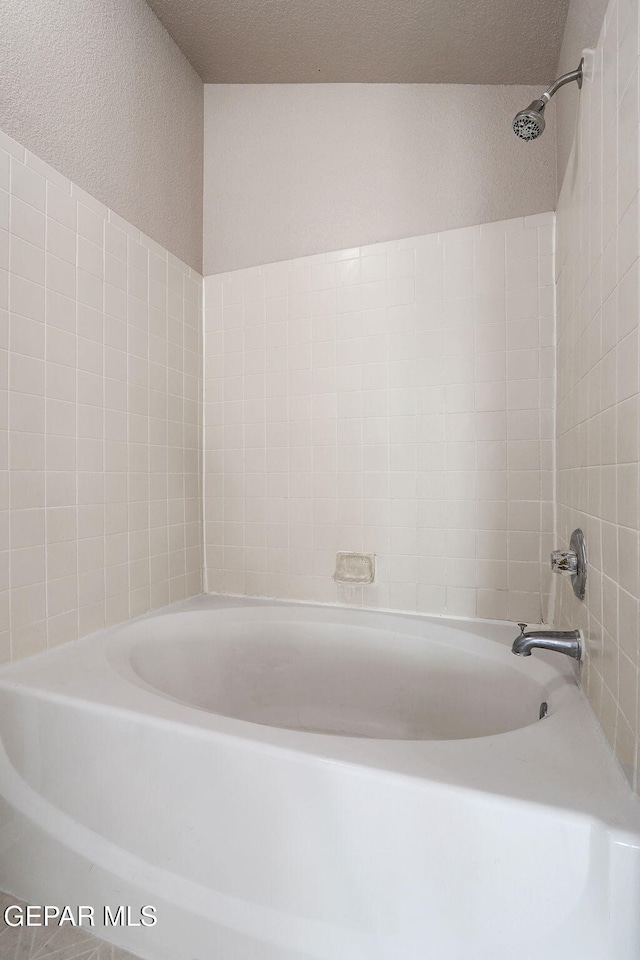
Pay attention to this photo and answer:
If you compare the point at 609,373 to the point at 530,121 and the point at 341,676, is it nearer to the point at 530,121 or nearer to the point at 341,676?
the point at 530,121

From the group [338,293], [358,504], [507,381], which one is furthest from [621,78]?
[358,504]

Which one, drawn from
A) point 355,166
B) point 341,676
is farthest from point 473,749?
point 355,166

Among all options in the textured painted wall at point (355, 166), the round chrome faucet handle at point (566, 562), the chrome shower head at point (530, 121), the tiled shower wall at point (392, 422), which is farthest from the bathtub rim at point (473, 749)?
the textured painted wall at point (355, 166)

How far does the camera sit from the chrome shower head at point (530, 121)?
1.23m

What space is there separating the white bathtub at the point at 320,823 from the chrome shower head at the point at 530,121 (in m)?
1.37

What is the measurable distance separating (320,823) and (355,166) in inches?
82.8

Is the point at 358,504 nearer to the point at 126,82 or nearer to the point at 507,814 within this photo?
the point at 507,814

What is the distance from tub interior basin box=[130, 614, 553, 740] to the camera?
1.48 meters

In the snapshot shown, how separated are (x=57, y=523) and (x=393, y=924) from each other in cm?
126

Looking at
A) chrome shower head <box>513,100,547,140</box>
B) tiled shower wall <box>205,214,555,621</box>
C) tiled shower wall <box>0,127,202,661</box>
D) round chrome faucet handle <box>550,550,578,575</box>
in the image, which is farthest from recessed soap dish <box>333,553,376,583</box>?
chrome shower head <box>513,100,547,140</box>

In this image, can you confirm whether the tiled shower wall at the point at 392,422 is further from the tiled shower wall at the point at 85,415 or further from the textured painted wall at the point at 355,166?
the tiled shower wall at the point at 85,415

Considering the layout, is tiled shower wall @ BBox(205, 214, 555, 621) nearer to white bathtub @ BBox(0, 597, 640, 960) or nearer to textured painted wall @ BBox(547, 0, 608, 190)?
textured painted wall @ BBox(547, 0, 608, 190)

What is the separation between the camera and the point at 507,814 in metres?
0.77

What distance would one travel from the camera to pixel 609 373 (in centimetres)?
94
